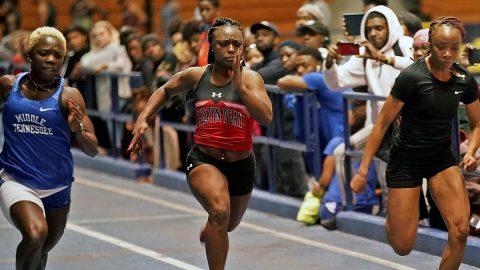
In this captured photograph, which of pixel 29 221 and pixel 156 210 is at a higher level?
pixel 29 221

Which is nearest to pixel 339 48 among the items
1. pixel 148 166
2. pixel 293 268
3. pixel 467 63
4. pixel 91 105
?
pixel 467 63

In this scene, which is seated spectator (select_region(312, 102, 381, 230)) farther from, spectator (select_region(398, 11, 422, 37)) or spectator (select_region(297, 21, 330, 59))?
spectator (select_region(297, 21, 330, 59))

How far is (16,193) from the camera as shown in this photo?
331 inches

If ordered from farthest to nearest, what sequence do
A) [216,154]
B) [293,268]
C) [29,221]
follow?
[293,268], [216,154], [29,221]

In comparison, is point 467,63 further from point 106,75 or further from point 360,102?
point 106,75

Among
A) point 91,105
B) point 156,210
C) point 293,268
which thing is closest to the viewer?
point 293,268

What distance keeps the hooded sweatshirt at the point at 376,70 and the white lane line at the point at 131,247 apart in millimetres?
2362

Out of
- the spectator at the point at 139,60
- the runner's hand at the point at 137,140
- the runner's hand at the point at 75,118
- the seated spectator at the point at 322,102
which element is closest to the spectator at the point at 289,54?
the seated spectator at the point at 322,102

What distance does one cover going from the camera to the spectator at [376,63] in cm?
1145

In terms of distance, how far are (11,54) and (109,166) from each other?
5481mm

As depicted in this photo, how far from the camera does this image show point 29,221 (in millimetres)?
8188

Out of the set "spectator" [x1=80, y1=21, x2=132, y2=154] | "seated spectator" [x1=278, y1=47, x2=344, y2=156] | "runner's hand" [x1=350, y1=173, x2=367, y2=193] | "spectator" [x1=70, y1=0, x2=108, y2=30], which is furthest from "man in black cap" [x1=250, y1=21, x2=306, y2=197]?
"spectator" [x1=70, y1=0, x2=108, y2=30]

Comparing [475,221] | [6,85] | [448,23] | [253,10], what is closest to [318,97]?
[475,221]

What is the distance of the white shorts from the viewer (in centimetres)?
840
